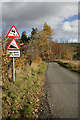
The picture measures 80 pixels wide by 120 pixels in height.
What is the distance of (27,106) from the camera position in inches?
158

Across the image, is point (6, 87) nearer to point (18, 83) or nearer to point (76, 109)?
point (18, 83)

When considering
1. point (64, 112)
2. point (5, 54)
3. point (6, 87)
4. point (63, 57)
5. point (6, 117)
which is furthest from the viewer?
point (63, 57)

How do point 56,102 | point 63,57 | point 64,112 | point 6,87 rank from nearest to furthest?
point 64,112 < point 56,102 < point 6,87 < point 63,57

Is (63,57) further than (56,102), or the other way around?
(63,57)

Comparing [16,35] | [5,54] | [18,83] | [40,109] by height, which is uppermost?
[16,35]

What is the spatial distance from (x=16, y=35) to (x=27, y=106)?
143 inches

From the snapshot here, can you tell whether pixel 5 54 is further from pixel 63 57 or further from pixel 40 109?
pixel 63 57

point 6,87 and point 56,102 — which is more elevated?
point 6,87

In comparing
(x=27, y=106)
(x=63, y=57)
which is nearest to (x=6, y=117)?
(x=27, y=106)

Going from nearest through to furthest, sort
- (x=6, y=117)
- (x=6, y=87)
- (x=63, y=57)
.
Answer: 1. (x=6, y=117)
2. (x=6, y=87)
3. (x=63, y=57)

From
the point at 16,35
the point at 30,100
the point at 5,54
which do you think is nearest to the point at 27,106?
the point at 30,100

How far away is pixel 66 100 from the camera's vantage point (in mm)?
4523

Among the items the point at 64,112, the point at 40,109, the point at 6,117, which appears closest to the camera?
the point at 6,117

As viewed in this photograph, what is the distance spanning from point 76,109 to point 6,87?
306cm
